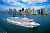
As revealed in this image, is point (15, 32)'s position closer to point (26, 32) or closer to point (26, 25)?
point (26, 32)

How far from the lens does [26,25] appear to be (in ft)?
12.7

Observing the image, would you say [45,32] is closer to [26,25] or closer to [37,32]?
[37,32]

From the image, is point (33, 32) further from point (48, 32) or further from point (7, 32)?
point (7, 32)

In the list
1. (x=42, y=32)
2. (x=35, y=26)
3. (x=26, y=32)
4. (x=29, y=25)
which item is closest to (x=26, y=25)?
(x=29, y=25)

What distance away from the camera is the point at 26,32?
118 inches

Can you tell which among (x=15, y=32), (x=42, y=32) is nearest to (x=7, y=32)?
(x=15, y=32)

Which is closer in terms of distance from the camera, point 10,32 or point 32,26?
point 10,32

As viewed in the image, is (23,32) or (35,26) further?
(35,26)

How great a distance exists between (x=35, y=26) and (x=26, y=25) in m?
0.57

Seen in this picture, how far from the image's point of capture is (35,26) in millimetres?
3771

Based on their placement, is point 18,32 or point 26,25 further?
point 26,25

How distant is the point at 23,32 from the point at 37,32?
703mm

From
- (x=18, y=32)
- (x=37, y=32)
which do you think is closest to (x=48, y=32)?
(x=37, y=32)

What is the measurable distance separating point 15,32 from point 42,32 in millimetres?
1333
